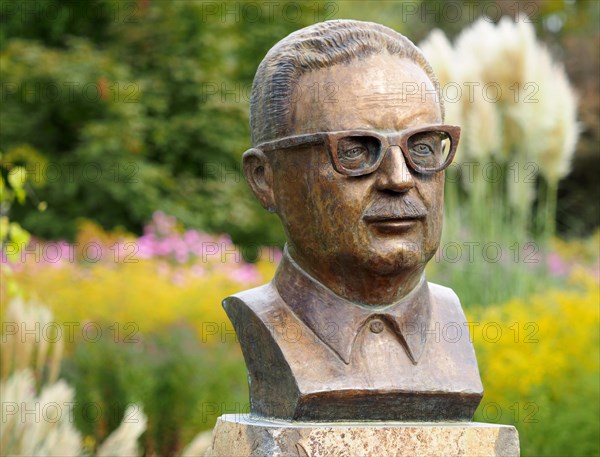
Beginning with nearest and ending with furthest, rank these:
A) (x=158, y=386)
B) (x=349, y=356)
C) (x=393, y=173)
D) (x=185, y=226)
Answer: (x=393, y=173) < (x=349, y=356) < (x=158, y=386) < (x=185, y=226)

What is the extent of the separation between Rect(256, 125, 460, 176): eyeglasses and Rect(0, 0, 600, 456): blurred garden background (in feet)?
6.80

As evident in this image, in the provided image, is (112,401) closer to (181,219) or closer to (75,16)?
(181,219)

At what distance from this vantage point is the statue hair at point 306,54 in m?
3.83

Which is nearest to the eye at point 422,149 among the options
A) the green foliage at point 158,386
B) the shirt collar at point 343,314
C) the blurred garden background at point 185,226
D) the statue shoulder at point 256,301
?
the shirt collar at point 343,314

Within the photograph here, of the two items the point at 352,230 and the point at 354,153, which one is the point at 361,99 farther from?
the point at 352,230

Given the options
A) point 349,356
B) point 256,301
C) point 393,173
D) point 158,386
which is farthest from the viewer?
point 158,386

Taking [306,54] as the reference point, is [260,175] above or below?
below

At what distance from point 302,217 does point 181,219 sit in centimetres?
947

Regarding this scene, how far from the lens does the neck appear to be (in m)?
3.81

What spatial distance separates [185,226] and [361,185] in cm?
973

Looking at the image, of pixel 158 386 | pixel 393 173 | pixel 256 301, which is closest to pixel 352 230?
pixel 393 173

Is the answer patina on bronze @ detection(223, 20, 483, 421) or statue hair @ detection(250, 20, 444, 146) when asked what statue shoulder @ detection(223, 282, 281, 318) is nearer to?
patina on bronze @ detection(223, 20, 483, 421)

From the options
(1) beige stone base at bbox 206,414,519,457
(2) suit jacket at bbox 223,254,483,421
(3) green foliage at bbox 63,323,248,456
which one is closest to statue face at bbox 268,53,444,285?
(2) suit jacket at bbox 223,254,483,421

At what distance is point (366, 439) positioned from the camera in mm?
A: 3686
